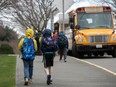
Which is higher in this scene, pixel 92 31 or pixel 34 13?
pixel 34 13

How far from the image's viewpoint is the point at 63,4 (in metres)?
31.7

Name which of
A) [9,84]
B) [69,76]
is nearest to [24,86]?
[9,84]

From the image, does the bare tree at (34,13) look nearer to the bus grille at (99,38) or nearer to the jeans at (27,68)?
the bus grille at (99,38)

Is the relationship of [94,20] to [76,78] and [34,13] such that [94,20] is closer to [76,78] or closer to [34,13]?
[76,78]

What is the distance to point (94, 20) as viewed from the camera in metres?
28.5

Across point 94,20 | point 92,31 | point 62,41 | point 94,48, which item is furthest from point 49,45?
point 94,20

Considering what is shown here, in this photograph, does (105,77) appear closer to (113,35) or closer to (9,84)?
(9,84)

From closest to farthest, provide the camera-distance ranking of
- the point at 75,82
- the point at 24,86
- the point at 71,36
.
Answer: the point at 24,86, the point at 75,82, the point at 71,36

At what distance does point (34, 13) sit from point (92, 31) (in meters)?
25.0

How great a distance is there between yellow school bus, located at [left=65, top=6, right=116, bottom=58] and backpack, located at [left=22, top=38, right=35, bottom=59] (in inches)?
531

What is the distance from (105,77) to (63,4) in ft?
53.0

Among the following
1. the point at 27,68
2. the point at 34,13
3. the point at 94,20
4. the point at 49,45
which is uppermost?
the point at 34,13

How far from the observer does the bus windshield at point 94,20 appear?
2841 cm

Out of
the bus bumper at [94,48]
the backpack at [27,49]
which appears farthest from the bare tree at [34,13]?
the backpack at [27,49]
